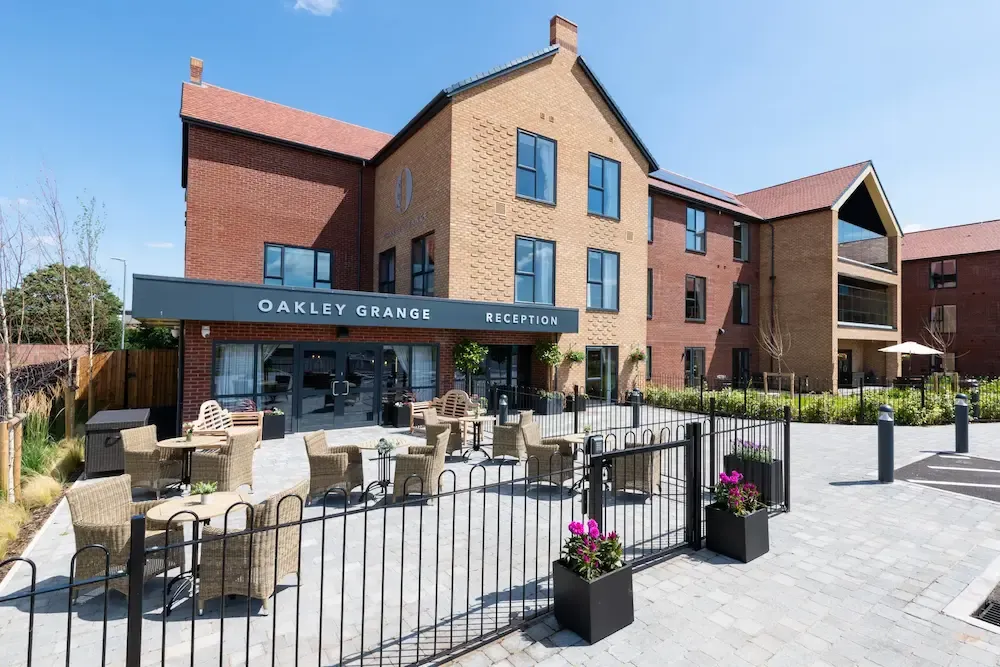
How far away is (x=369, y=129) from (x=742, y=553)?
79.2 ft

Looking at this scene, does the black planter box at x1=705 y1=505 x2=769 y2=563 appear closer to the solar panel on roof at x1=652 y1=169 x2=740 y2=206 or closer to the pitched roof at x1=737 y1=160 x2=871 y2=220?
the solar panel on roof at x1=652 y1=169 x2=740 y2=206

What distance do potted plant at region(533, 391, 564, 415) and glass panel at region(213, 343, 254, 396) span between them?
8.43 m

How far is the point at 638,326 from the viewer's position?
19844 millimetres

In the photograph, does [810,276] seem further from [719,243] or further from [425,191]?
[425,191]

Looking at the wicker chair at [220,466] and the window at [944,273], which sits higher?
the window at [944,273]

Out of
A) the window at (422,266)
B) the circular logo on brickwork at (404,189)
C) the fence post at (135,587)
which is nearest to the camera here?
the fence post at (135,587)

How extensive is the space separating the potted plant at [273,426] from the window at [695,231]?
20.0 metres

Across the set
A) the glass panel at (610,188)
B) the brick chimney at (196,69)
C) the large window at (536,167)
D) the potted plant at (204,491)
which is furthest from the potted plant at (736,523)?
the brick chimney at (196,69)

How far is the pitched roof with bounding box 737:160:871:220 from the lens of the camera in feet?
82.7

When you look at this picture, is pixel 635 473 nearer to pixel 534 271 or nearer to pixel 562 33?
pixel 534 271

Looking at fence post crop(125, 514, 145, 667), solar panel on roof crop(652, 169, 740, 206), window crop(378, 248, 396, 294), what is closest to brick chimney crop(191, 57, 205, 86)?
window crop(378, 248, 396, 294)

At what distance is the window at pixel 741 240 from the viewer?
26.7 m

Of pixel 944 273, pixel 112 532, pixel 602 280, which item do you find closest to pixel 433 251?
pixel 602 280

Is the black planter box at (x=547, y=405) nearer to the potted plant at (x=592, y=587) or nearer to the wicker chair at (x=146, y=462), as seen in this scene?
the wicker chair at (x=146, y=462)
